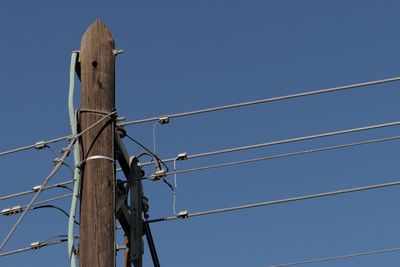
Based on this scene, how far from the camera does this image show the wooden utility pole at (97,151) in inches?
277

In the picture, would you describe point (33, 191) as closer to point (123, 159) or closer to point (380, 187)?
point (123, 159)

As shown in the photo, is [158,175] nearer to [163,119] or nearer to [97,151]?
[163,119]

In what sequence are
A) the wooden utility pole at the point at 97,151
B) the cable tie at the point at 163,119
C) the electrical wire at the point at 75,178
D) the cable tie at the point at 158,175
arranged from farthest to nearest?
1. the cable tie at the point at 163,119
2. the cable tie at the point at 158,175
3. the electrical wire at the point at 75,178
4. the wooden utility pole at the point at 97,151

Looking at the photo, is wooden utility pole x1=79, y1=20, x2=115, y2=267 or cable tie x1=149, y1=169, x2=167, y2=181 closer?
wooden utility pole x1=79, y1=20, x2=115, y2=267

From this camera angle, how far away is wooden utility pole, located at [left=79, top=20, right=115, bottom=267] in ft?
23.1

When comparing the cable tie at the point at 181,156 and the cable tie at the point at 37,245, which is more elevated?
the cable tie at the point at 181,156

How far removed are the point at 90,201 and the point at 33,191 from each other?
272cm

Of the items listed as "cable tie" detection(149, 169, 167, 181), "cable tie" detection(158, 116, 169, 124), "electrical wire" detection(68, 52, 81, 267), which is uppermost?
"cable tie" detection(158, 116, 169, 124)

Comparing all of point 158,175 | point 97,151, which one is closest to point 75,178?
point 97,151

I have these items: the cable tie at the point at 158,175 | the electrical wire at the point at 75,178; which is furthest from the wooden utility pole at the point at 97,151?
the cable tie at the point at 158,175

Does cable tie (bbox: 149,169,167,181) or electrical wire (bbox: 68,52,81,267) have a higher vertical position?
cable tie (bbox: 149,169,167,181)

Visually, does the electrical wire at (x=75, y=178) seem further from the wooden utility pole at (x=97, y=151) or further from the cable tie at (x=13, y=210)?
the cable tie at (x=13, y=210)

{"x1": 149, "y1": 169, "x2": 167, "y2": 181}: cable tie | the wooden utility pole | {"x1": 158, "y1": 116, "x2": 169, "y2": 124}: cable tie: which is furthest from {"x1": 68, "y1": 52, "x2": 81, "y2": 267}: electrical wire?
{"x1": 158, "y1": 116, "x2": 169, "y2": 124}: cable tie

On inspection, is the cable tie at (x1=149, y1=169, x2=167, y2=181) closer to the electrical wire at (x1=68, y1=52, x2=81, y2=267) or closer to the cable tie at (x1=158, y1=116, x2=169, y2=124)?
the cable tie at (x1=158, y1=116, x2=169, y2=124)
